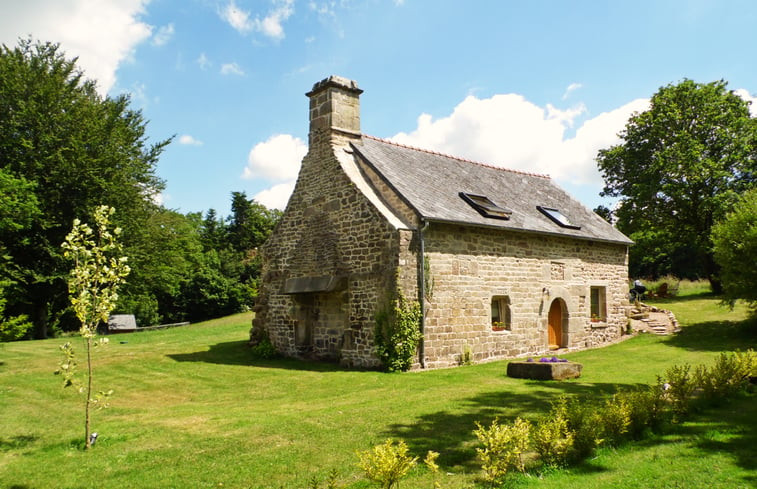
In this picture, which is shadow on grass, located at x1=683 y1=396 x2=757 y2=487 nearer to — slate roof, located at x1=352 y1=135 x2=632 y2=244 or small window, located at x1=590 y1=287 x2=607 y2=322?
slate roof, located at x1=352 y1=135 x2=632 y2=244

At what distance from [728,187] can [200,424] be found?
1161 inches

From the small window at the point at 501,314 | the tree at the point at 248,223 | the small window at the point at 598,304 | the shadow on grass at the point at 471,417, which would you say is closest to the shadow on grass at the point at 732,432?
the shadow on grass at the point at 471,417

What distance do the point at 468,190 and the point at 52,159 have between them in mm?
17460

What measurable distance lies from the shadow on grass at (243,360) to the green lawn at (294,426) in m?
0.21

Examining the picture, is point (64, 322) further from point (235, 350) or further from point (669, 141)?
point (669, 141)

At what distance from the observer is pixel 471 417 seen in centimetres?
766

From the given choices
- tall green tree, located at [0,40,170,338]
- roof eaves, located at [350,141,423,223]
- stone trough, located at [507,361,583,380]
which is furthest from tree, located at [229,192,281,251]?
stone trough, located at [507,361,583,380]

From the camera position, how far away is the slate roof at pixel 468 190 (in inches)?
566

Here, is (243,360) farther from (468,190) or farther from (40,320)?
(40,320)

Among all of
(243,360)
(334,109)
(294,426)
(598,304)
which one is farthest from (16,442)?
(598,304)

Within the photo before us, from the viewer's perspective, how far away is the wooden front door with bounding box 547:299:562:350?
57.3ft

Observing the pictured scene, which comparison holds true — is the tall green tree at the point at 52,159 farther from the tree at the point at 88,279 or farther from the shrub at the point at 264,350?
the tree at the point at 88,279

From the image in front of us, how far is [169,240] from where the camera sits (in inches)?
1091

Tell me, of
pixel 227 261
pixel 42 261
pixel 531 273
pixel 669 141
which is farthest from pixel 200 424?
pixel 227 261
